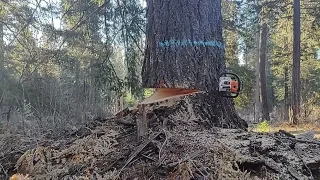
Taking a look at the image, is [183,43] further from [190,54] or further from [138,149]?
[138,149]

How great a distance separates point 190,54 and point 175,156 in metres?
0.87

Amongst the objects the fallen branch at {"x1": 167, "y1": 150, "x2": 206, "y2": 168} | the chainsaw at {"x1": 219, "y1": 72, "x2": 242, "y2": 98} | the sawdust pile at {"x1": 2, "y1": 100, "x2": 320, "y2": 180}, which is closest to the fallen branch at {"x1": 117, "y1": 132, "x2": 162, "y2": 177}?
the sawdust pile at {"x1": 2, "y1": 100, "x2": 320, "y2": 180}

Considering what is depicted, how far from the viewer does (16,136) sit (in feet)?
8.05

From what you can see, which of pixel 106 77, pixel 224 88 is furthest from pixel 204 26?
pixel 106 77

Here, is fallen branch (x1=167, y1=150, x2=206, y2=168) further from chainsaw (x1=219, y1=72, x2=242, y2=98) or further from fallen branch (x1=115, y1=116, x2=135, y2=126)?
chainsaw (x1=219, y1=72, x2=242, y2=98)

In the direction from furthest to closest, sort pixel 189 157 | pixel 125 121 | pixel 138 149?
pixel 125 121, pixel 138 149, pixel 189 157

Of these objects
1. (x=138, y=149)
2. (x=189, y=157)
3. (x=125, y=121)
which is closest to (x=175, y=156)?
(x=189, y=157)

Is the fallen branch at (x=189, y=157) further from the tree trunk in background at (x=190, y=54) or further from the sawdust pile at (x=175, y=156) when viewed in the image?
the tree trunk in background at (x=190, y=54)

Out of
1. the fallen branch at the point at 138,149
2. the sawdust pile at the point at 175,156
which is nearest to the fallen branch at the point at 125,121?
the sawdust pile at the point at 175,156

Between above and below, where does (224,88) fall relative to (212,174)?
above

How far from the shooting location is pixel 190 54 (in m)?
2.32

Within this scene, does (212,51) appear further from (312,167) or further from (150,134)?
(312,167)

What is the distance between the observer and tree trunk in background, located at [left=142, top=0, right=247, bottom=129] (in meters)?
2.30

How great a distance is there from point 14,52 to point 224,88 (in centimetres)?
735
